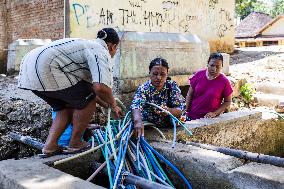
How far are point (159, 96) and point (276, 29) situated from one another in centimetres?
2858

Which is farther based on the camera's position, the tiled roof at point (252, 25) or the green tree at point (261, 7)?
the green tree at point (261, 7)

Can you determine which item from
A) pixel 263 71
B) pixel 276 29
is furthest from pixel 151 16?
pixel 276 29

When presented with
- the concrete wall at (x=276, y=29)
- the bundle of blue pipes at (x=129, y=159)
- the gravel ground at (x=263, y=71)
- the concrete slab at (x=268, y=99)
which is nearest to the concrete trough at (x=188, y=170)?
the bundle of blue pipes at (x=129, y=159)

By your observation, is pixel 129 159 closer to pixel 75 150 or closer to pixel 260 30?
pixel 75 150

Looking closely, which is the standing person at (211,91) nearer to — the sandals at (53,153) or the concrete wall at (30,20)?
the sandals at (53,153)

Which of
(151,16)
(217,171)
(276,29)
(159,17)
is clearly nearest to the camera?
(217,171)

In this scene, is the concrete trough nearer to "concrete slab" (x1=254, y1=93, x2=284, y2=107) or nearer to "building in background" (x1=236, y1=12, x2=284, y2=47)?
"concrete slab" (x1=254, y1=93, x2=284, y2=107)

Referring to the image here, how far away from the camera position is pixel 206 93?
15.3 feet

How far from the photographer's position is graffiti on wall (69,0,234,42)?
30.3ft

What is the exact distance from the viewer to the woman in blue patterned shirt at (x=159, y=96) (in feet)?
12.6

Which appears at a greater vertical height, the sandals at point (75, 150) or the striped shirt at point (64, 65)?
the striped shirt at point (64, 65)

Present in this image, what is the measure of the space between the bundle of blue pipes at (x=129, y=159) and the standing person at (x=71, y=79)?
306 millimetres

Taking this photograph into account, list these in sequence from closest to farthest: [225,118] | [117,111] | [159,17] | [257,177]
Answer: [257,177] → [117,111] → [225,118] → [159,17]

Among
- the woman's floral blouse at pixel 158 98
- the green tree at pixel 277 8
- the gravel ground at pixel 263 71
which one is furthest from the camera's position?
the green tree at pixel 277 8
